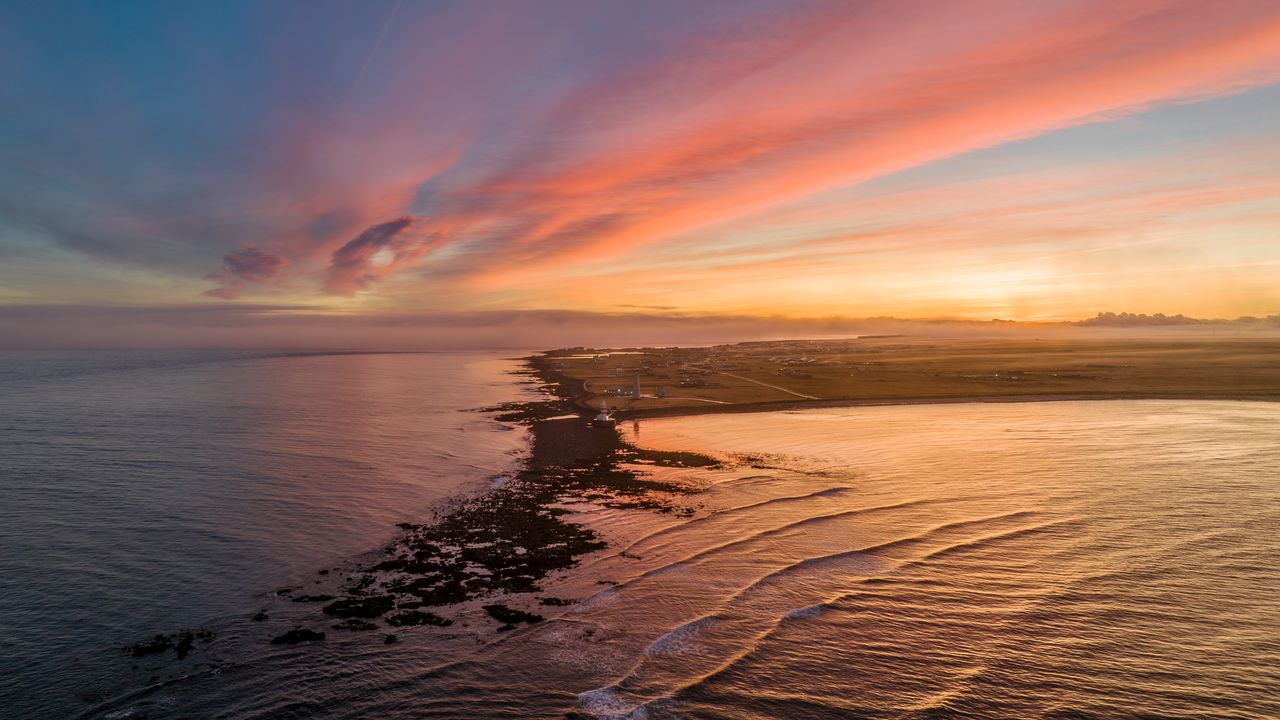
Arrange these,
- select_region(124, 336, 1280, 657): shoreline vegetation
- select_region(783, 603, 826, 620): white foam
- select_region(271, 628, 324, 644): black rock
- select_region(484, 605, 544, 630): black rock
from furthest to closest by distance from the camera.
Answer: select_region(124, 336, 1280, 657): shoreline vegetation → select_region(484, 605, 544, 630): black rock → select_region(783, 603, 826, 620): white foam → select_region(271, 628, 324, 644): black rock

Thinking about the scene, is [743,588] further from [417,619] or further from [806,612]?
[417,619]

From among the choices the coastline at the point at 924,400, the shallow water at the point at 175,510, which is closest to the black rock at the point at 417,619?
the shallow water at the point at 175,510

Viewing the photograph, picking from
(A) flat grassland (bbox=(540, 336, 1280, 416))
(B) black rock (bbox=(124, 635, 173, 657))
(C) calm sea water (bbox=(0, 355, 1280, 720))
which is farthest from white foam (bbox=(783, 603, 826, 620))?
(A) flat grassland (bbox=(540, 336, 1280, 416))

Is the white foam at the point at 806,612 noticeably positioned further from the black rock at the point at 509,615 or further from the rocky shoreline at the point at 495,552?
the black rock at the point at 509,615

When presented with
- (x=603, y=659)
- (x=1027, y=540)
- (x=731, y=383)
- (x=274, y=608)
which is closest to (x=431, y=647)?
(x=603, y=659)

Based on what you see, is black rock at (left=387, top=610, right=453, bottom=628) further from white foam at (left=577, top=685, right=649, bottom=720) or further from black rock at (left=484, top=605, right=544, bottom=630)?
white foam at (left=577, top=685, right=649, bottom=720)

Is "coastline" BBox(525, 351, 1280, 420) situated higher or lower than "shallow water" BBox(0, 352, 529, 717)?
higher

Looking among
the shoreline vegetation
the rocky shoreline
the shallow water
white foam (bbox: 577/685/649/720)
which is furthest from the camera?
the shoreline vegetation

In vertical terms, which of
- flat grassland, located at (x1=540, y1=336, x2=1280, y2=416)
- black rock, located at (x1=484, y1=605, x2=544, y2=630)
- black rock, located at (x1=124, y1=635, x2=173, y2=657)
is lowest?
black rock, located at (x1=124, y1=635, x2=173, y2=657)
